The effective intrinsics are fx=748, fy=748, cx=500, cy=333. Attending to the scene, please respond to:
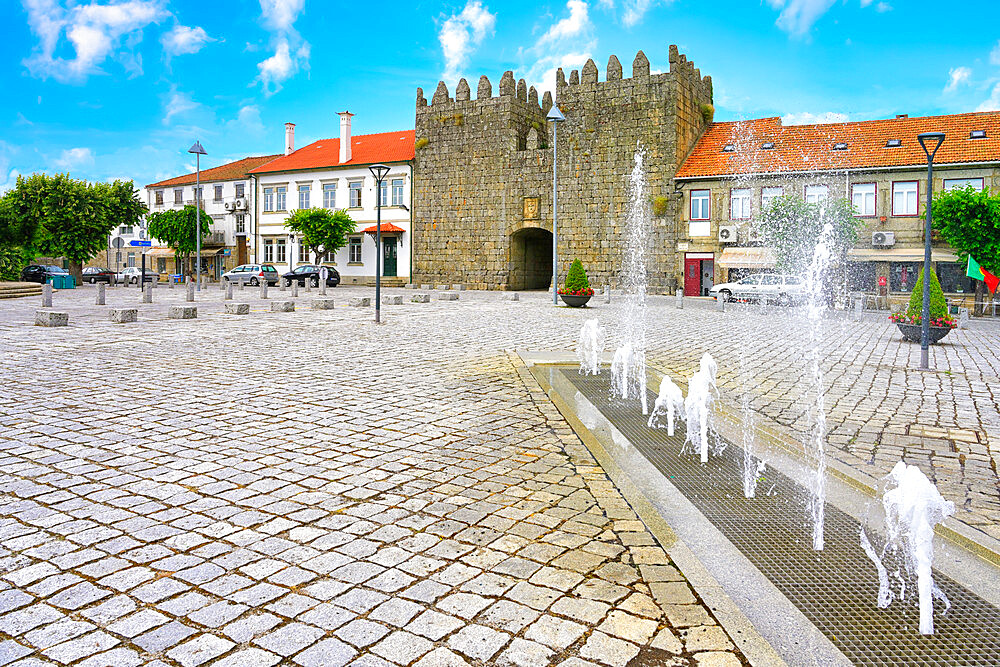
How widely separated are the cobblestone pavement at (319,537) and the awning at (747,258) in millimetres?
28172

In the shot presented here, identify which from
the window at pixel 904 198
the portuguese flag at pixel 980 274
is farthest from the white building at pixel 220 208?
the portuguese flag at pixel 980 274

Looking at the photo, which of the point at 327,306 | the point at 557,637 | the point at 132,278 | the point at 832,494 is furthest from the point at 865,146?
the point at 132,278

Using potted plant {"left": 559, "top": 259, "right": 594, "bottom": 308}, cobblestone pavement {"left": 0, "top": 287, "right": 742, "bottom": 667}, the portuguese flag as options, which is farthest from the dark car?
cobblestone pavement {"left": 0, "top": 287, "right": 742, "bottom": 667}

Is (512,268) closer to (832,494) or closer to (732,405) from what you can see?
(732,405)

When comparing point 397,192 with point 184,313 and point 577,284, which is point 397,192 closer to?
point 577,284

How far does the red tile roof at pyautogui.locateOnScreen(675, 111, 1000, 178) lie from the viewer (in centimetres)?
3114

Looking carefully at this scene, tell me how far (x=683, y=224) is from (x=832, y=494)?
32.7 meters

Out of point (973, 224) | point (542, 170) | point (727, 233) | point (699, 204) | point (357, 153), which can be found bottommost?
point (973, 224)

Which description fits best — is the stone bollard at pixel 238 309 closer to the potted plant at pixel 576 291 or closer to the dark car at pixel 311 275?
the potted plant at pixel 576 291

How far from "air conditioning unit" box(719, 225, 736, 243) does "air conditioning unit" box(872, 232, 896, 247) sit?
583 cm

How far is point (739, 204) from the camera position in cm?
3459

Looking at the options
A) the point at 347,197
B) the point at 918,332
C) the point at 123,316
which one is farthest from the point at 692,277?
the point at 123,316

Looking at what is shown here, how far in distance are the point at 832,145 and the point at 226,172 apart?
43.9 meters

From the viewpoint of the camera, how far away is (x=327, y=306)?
Answer: 73.1 feet
